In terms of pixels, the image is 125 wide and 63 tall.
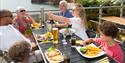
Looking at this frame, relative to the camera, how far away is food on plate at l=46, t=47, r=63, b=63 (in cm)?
236

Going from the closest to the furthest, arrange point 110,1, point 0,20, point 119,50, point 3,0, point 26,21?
point 119,50, point 0,20, point 26,21, point 3,0, point 110,1

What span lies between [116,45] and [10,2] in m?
4.84

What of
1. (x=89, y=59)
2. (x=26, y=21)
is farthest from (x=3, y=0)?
(x=89, y=59)

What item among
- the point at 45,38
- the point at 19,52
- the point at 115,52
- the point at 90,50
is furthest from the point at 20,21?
the point at 19,52

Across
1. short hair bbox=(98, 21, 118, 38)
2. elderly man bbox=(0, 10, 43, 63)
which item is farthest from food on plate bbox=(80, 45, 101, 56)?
elderly man bbox=(0, 10, 43, 63)

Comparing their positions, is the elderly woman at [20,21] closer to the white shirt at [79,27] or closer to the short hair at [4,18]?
the white shirt at [79,27]

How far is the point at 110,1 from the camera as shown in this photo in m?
7.20

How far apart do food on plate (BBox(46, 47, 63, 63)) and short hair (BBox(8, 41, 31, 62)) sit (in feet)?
1.04

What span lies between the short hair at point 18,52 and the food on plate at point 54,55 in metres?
0.32

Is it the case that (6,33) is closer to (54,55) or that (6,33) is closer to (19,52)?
(54,55)

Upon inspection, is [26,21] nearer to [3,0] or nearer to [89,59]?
[3,0]

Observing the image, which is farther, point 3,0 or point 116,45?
point 3,0

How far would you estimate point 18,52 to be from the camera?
82.4 inches

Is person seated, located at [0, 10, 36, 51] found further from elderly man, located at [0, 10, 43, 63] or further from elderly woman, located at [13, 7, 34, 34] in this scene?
elderly woman, located at [13, 7, 34, 34]
